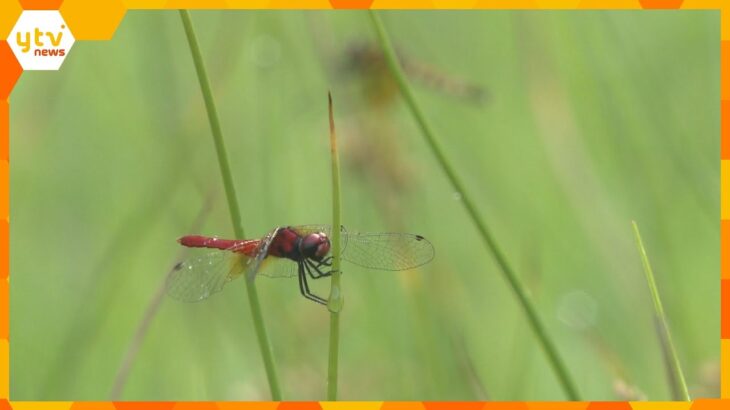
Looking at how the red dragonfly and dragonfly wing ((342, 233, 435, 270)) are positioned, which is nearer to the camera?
the red dragonfly

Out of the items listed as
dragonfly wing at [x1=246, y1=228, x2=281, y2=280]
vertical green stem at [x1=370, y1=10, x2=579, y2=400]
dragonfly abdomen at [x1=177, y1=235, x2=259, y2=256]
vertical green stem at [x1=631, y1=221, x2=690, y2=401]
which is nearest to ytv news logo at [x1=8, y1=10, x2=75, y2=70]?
dragonfly abdomen at [x1=177, y1=235, x2=259, y2=256]

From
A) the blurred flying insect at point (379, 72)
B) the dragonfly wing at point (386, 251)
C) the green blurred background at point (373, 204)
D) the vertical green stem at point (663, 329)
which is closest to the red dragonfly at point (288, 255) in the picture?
the dragonfly wing at point (386, 251)

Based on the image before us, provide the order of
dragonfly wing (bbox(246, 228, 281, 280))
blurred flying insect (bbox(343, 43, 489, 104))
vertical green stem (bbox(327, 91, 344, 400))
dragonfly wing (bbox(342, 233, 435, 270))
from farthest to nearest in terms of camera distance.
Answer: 1. blurred flying insect (bbox(343, 43, 489, 104))
2. dragonfly wing (bbox(342, 233, 435, 270))
3. dragonfly wing (bbox(246, 228, 281, 280))
4. vertical green stem (bbox(327, 91, 344, 400))

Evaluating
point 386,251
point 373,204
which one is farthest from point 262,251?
point 373,204

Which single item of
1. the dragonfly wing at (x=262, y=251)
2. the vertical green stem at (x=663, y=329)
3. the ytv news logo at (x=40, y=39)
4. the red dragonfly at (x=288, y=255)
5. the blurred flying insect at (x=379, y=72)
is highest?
the ytv news logo at (x=40, y=39)

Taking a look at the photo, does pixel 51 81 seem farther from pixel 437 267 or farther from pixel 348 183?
pixel 437 267

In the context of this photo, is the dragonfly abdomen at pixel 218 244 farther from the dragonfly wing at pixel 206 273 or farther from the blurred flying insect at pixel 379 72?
the blurred flying insect at pixel 379 72

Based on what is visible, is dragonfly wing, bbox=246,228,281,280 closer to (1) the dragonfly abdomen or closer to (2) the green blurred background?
(1) the dragonfly abdomen

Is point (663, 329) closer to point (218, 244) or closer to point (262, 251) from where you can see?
A: point (262, 251)

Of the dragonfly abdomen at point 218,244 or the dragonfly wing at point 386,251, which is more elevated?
the dragonfly abdomen at point 218,244
